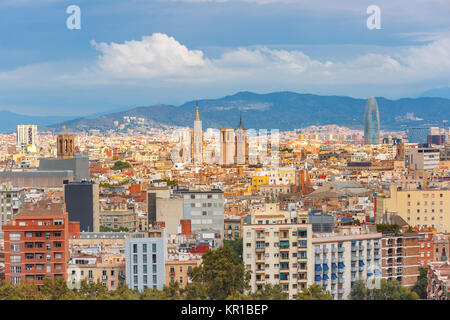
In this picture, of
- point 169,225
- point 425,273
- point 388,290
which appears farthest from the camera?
point 169,225

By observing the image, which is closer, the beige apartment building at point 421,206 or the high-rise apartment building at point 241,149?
the beige apartment building at point 421,206

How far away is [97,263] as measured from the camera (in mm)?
7898

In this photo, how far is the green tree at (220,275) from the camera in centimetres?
675

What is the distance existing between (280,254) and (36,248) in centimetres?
228

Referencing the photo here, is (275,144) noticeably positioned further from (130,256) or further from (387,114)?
(130,256)

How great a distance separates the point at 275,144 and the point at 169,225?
20782 millimetres

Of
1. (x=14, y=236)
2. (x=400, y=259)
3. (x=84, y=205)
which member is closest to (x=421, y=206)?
(x=400, y=259)

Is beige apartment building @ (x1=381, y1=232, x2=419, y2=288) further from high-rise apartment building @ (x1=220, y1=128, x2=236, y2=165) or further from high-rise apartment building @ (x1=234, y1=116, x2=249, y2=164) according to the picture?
high-rise apartment building @ (x1=220, y1=128, x2=236, y2=165)

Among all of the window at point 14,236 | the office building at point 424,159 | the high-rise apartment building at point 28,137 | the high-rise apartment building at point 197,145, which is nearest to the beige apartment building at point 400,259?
the window at point 14,236

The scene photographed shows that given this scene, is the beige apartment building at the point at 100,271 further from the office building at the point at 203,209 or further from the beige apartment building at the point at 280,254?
the office building at the point at 203,209

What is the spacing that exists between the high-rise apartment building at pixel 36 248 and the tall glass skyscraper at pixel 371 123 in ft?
55.7

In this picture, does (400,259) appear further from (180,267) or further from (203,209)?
(203,209)

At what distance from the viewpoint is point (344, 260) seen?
8008mm
